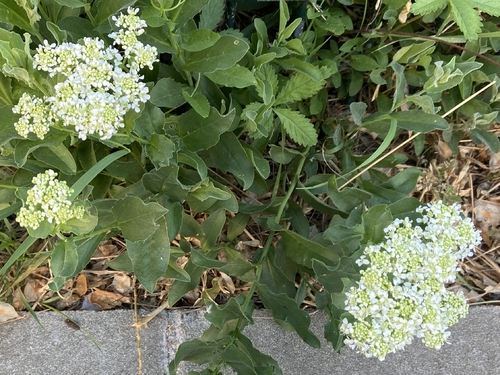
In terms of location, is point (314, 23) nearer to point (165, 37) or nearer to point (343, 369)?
point (165, 37)

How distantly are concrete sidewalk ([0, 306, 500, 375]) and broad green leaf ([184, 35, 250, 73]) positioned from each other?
2.68 feet

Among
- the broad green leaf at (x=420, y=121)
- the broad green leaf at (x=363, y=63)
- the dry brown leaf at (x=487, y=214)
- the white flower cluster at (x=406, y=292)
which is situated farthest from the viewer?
the dry brown leaf at (x=487, y=214)

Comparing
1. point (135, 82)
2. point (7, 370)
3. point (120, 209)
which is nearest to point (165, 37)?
point (135, 82)

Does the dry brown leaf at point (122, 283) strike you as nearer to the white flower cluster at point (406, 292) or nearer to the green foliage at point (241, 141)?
the green foliage at point (241, 141)

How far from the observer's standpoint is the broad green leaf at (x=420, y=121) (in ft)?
4.02

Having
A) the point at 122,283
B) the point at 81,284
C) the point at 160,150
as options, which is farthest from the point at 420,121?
the point at 81,284

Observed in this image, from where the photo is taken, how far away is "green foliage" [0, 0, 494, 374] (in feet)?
3.48

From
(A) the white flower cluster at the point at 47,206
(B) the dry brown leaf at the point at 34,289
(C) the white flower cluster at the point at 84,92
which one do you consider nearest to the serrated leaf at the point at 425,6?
(C) the white flower cluster at the point at 84,92

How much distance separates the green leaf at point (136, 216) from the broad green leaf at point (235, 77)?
0.33m

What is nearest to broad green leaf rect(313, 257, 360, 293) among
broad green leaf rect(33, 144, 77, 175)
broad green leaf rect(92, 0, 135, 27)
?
broad green leaf rect(33, 144, 77, 175)

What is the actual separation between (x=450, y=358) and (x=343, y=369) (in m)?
0.37

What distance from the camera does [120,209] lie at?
1041 millimetres

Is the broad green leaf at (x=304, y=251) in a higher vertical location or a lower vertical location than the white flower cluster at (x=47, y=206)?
lower

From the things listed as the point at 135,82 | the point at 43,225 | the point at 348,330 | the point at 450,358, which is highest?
the point at 135,82
